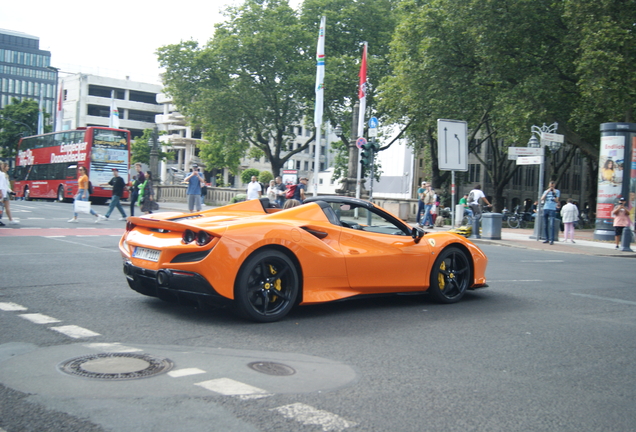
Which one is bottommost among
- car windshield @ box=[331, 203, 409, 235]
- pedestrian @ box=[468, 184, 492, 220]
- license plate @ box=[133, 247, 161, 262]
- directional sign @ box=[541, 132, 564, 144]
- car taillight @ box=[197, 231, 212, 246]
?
license plate @ box=[133, 247, 161, 262]

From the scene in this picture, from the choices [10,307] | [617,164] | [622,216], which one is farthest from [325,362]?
[617,164]

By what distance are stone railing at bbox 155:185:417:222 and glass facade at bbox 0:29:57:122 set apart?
275ft

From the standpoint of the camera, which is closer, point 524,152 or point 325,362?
point 325,362

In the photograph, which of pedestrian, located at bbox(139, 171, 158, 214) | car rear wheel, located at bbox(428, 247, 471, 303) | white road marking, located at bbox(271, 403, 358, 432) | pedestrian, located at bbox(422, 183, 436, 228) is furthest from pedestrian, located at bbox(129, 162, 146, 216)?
white road marking, located at bbox(271, 403, 358, 432)

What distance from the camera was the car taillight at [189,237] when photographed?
19.4 feet

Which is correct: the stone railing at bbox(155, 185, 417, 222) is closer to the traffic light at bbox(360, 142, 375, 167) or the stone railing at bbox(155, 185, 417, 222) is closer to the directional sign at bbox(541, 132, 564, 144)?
the traffic light at bbox(360, 142, 375, 167)

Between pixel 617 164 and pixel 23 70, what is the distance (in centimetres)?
12187

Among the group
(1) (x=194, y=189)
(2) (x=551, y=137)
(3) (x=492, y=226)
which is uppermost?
(2) (x=551, y=137)

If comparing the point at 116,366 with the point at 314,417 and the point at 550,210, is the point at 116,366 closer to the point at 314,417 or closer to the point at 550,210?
the point at 314,417

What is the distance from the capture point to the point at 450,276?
7.86 metres

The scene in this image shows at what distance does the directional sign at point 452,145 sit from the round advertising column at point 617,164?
5088mm

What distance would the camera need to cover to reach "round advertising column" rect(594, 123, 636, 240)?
75.5ft

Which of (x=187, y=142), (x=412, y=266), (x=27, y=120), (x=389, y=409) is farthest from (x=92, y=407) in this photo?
(x=187, y=142)

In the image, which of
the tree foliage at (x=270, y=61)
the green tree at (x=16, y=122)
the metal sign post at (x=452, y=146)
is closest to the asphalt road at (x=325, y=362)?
the metal sign post at (x=452, y=146)
